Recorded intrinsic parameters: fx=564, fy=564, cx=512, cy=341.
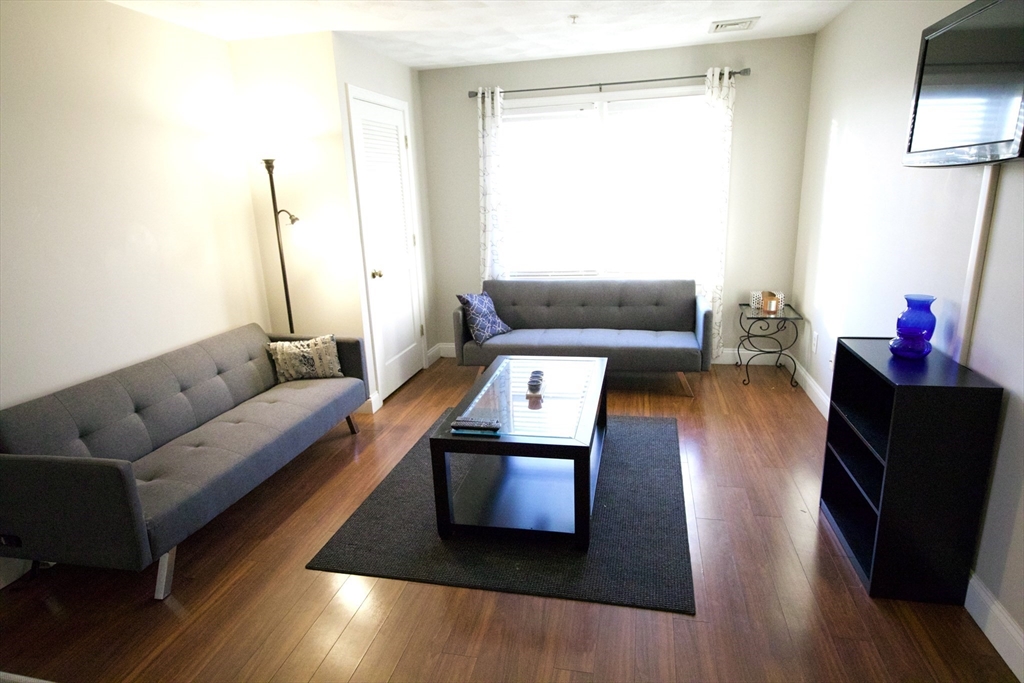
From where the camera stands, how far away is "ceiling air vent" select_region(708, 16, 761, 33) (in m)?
3.57

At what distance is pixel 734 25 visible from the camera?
3.68 meters

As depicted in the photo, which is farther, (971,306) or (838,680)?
(971,306)

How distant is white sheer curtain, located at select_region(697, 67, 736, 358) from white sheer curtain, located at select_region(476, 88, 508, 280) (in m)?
1.63

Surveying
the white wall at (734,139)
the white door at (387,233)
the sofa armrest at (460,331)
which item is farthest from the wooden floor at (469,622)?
the white wall at (734,139)

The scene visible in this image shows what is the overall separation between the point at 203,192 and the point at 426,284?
1972 mm

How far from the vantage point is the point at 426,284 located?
16.2 feet

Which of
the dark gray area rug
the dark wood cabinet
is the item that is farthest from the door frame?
the dark wood cabinet

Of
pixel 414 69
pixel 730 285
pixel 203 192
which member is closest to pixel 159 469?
pixel 203 192

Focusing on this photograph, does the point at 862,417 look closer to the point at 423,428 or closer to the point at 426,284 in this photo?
the point at 423,428

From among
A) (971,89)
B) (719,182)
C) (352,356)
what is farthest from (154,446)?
(719,182)

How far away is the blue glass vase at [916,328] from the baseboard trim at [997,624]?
787 millimetres

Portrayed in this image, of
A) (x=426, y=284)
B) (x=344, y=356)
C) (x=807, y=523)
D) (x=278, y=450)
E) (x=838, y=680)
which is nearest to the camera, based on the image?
(x=838, y=680)

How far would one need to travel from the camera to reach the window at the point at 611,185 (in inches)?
172

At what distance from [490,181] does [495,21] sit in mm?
1449
